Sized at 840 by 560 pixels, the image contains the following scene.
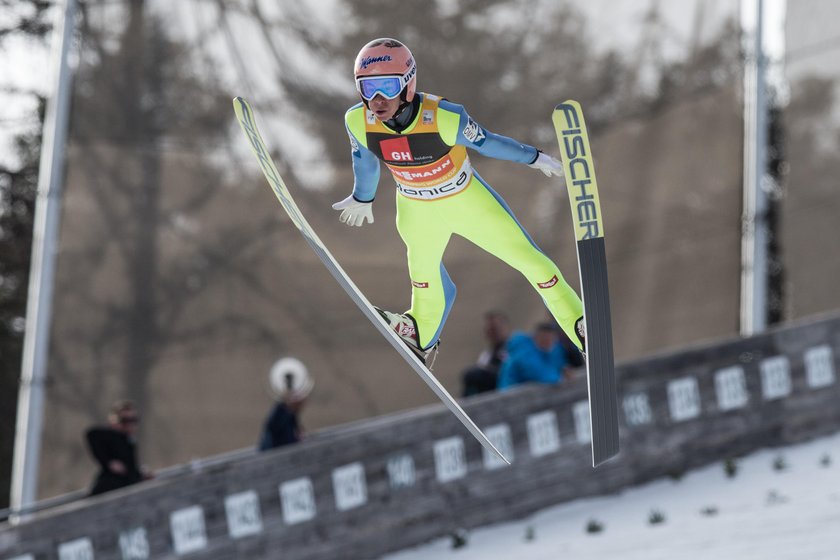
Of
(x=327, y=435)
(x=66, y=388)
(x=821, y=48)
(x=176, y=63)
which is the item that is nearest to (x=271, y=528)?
(x=327, y=435)

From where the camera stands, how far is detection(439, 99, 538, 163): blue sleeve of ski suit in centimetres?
392

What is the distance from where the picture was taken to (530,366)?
7.21 metres

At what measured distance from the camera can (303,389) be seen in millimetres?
7047

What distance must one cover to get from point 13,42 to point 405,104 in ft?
41.2

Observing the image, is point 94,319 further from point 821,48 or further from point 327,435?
point 821,48

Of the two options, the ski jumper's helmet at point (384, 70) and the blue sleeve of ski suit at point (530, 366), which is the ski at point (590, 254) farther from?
the blue sleeve of ski suit at point (530, 366)

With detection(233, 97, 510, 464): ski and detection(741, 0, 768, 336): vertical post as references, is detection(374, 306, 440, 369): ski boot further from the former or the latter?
detection(741, 0, 768, 336): vertical post

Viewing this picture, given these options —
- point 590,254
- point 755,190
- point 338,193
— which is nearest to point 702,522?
point 755,190

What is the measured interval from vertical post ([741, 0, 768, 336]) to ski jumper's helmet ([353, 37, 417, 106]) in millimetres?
4618

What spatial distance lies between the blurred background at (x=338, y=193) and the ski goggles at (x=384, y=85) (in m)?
3.59

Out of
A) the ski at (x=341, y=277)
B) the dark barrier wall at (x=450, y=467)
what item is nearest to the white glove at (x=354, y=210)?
the ski at (x=341, y=277)

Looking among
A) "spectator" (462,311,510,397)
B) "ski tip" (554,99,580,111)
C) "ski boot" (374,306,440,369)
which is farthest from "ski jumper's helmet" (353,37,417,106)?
"spectator" (462,311,510,397)

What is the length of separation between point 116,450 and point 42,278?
1095 millimetres

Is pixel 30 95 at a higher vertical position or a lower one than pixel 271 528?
higher
